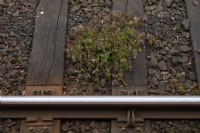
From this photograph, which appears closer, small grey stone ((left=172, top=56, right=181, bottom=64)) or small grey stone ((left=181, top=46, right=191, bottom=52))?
small grey stone ((left=172, top=56, right=181, bottom=64))

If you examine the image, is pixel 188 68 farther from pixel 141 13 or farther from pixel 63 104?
pixel 63 104

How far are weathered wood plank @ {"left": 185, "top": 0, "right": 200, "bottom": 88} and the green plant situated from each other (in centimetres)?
46

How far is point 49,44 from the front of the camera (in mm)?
4605

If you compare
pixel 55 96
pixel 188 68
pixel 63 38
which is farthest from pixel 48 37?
pixel 188 68

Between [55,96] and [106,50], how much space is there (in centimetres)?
82

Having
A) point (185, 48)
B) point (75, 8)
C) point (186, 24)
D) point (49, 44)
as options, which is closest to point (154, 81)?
point (185, 48)

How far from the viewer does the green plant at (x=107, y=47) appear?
169 inches

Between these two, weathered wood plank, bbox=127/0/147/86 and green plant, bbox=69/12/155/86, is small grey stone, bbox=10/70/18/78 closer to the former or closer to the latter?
green plant, bbox=69/12/155/86

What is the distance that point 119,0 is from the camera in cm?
501

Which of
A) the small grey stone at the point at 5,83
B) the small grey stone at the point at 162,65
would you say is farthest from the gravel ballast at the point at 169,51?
the small grey stone at the point at 5,83

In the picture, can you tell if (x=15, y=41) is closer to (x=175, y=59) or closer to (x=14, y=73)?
(x=14, y=73)

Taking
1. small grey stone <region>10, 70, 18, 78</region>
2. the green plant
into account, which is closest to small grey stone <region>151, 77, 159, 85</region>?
the green plant

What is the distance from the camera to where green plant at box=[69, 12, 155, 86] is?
4281mm

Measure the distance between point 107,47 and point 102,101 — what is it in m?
0.75
